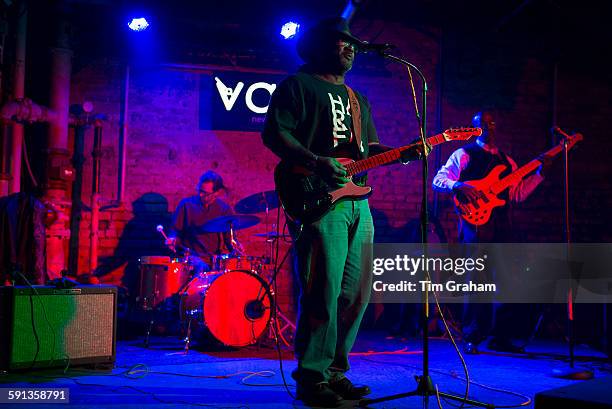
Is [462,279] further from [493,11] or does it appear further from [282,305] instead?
[493,11]

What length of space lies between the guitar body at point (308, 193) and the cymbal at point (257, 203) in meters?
4.25

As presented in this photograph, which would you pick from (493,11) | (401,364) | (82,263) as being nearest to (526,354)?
(401,364)

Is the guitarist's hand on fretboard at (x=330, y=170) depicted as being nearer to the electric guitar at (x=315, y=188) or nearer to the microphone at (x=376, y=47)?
the electric guitar at (x=315, y=188)

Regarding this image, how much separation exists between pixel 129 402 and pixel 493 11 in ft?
22.5

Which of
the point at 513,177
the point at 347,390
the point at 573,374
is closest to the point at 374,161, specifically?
the point at 347,390

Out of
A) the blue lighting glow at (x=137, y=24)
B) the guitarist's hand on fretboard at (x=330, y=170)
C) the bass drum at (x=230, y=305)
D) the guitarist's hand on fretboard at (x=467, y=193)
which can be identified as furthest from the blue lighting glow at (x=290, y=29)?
the guitarist's hand on fretboard at (x=330, y=170)

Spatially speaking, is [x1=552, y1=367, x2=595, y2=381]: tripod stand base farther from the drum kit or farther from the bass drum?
the bass drum

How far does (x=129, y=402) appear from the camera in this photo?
3.53 m

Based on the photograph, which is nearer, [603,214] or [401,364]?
[401,364]

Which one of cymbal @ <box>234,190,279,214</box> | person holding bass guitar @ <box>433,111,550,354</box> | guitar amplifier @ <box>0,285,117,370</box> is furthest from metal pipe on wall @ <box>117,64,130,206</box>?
person holding bass guitar @ <box>433,111,550,354</box>

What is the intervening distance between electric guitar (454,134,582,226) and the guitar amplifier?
346cm

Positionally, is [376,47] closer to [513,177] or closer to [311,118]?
[311,118]

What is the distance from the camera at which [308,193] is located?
11.7 ft

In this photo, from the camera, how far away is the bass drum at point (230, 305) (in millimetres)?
5871
